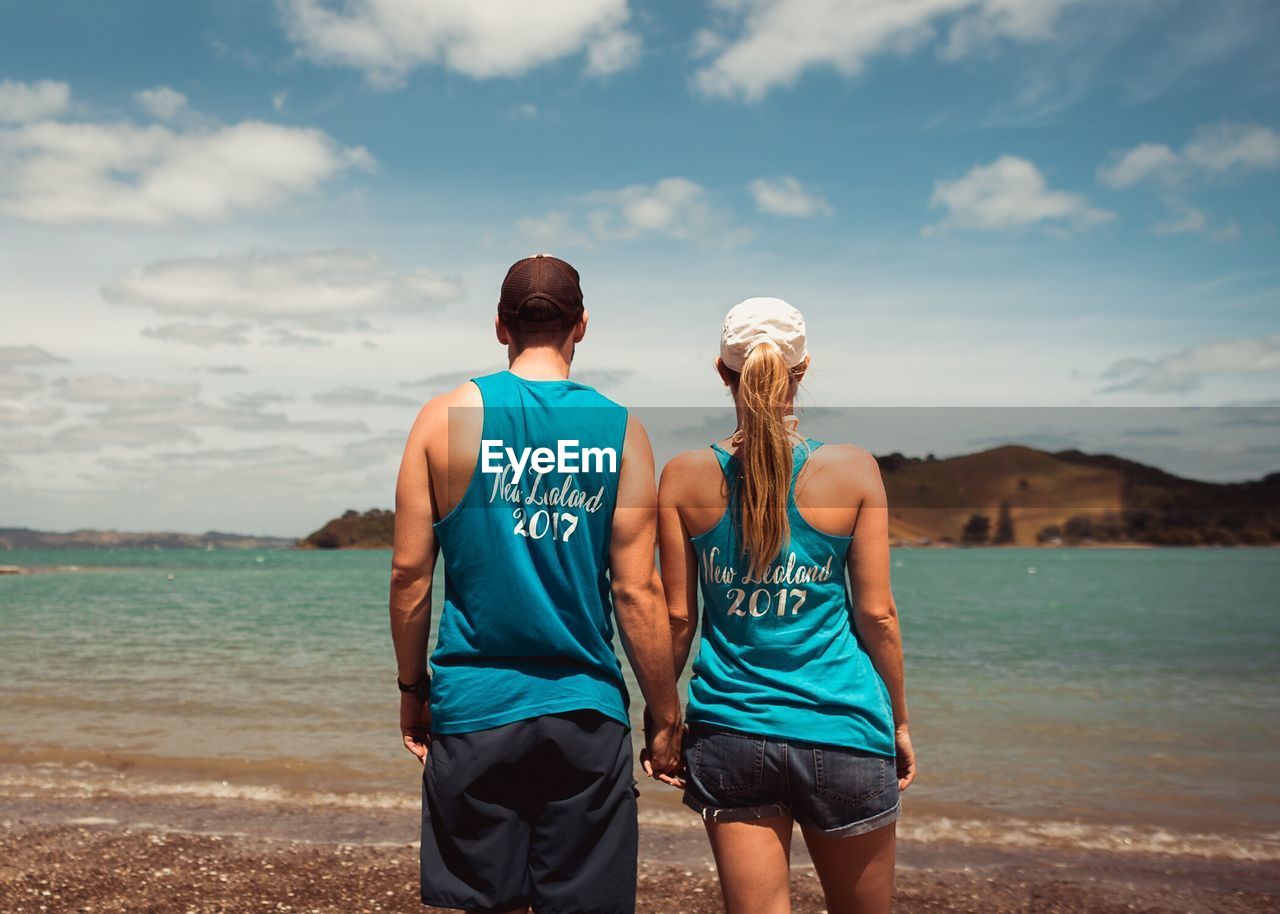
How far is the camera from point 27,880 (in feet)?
15.5

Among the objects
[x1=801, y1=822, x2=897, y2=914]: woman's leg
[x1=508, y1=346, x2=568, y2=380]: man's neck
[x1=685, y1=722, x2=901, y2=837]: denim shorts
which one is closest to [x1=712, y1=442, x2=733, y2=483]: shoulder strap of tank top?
[x1=508, y1=346, x2=568, y2=380]: man's neck

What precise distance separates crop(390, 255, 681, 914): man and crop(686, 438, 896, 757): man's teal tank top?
0.19 metres

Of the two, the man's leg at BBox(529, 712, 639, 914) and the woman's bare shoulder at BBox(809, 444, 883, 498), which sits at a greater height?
the woman's bare shoulder at BBox(809, 444, 883, 498)

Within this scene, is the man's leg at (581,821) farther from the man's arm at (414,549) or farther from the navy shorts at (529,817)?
the man's arm at (414,549)

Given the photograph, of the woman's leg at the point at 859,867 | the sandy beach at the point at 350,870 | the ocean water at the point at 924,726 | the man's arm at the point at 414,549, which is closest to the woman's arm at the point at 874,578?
the woman's leg at the point at 859,867

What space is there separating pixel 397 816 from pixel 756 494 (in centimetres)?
504

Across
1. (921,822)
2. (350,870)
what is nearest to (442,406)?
(350,870)

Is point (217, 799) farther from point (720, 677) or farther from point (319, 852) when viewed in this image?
point (720, 677)

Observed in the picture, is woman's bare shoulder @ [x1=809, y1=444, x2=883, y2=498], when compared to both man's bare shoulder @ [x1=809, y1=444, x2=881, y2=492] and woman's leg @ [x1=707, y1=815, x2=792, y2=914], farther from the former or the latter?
woman's leg @ [x1=707, y1=815, x2=792, y2=914]

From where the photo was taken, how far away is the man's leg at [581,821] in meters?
2.38

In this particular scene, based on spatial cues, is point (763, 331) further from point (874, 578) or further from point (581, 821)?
point (581, 821)

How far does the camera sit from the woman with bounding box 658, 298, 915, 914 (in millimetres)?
2348

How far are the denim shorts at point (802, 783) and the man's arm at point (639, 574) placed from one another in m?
0.22

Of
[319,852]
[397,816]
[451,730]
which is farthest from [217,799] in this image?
[451,730]
